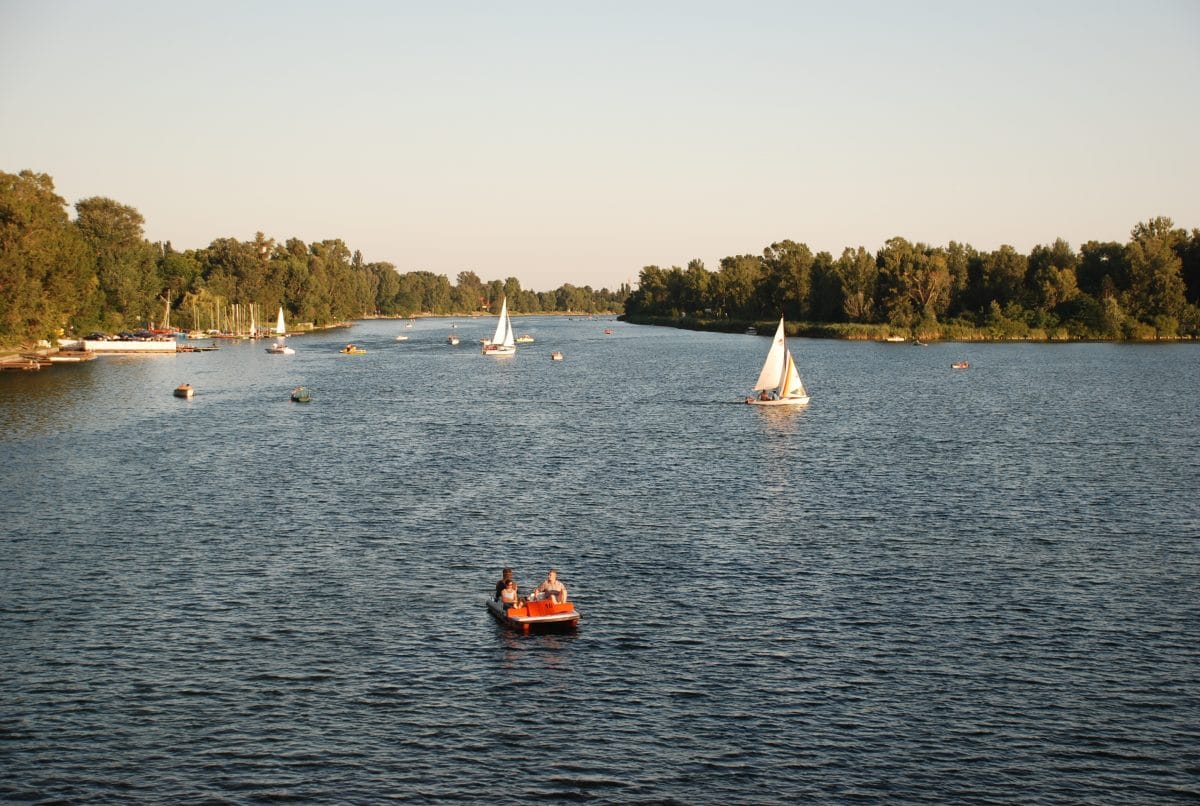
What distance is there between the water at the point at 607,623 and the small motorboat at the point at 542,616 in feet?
2.76

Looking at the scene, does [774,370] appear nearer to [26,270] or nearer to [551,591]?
[551,591]

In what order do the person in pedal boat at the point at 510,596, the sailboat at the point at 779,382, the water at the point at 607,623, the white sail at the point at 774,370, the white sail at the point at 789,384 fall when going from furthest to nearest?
the white sail at the point at 774,370, the white sail at the point at 789,384, the sailboat at the point at 779,382, the person in pedal boat at the point at 510,596, the water at the point at 607,623

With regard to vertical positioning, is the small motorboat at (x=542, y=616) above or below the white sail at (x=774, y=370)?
below

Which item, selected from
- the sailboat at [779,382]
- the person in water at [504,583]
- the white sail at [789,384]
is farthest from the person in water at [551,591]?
the white sail at [789,384]

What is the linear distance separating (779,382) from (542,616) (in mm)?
92207

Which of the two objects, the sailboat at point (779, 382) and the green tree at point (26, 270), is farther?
the green tree at point (26, 270)

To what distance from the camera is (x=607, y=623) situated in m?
51.4

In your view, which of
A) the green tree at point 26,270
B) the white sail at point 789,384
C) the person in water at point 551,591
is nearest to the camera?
the person in water at point 551,591

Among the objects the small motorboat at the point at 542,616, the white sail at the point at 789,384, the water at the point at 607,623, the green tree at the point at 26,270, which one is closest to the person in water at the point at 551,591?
the small motorboat at the point at 542,616

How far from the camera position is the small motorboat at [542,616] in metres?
50.3

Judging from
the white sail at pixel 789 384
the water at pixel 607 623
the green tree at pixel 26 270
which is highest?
the green tree at pixel 26 270

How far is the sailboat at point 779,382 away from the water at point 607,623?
109 feet

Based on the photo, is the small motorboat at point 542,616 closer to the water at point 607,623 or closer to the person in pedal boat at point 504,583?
the water at point 607,623

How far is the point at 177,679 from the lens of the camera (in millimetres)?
44844
